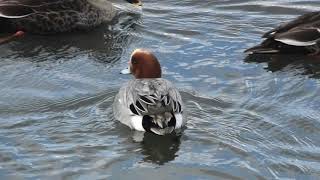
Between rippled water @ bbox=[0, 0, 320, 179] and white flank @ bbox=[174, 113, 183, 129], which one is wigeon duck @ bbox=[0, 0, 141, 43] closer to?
rippled water @ bbox=[0, 0, 320, 179]

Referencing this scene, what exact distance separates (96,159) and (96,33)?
409 cm

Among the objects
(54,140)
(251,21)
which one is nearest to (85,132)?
(54,140)

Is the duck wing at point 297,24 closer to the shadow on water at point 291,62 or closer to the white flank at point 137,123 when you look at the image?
the shadow on water at point 291,62

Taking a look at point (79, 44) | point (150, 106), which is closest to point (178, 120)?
point (150, 106)

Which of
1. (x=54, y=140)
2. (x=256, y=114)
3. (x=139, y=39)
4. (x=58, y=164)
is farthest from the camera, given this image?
(x=139, y=39)

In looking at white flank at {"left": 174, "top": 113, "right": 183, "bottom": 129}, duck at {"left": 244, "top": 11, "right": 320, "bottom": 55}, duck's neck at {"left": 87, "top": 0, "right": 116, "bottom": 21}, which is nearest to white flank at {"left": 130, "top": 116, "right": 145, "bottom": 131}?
white flank at {"left": 174, "top": 113, "right": 183, "bottom": 129}

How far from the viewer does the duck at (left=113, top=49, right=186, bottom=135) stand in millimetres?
7445

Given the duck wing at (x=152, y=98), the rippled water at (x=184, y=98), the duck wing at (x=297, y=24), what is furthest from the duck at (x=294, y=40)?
the duck wing at (x=152, y=98)

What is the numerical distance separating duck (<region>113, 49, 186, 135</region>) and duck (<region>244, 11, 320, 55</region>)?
6.72ft

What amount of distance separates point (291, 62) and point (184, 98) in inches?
68.6

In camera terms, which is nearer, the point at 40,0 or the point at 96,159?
the point at 96,159

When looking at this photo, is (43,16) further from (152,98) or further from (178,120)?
(178,120)

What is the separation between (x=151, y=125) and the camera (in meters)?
7.45

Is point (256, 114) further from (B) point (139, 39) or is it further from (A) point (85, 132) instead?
(B) point (139, 39)
